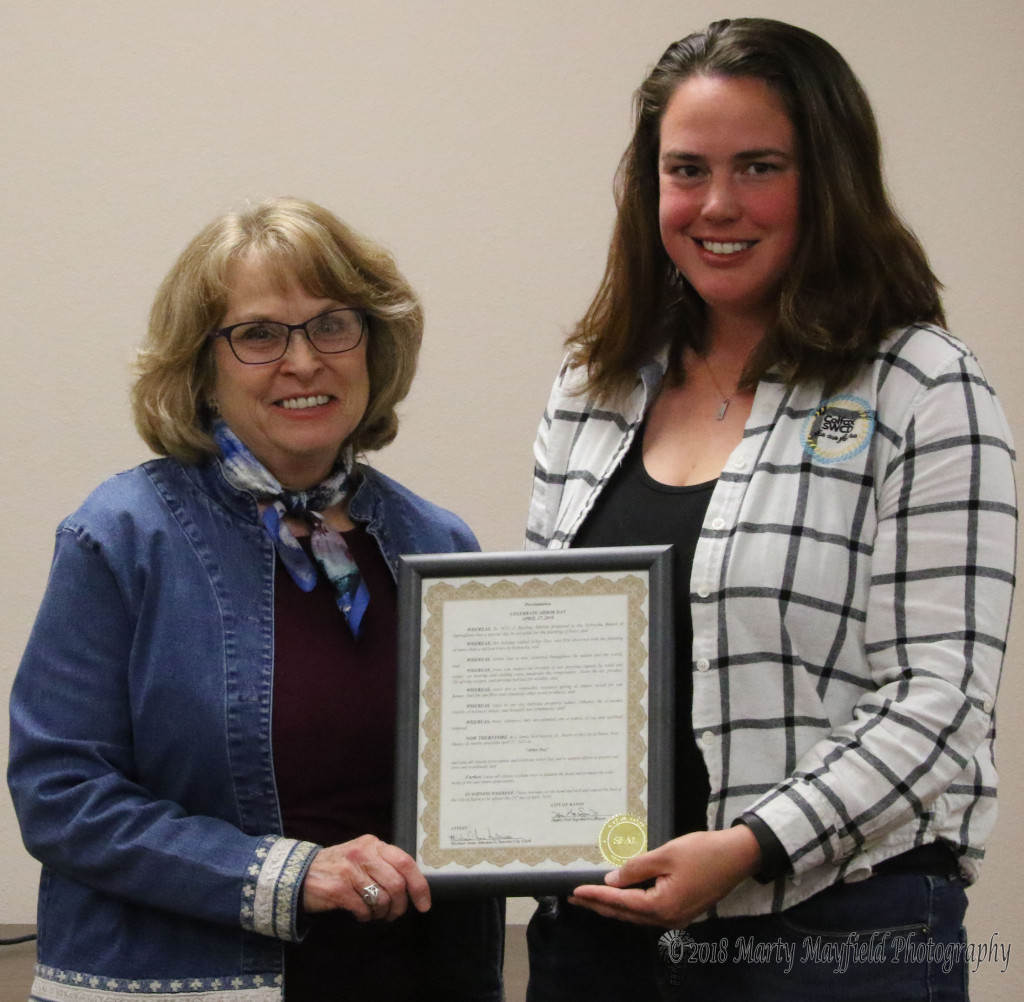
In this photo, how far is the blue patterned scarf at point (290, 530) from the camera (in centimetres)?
166

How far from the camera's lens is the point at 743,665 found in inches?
56.4

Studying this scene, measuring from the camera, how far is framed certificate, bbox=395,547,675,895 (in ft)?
4.80

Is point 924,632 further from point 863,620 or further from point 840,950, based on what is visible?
point 840,950

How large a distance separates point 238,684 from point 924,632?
797 mm

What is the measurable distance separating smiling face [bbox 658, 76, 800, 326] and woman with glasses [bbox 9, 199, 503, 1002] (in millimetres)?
427

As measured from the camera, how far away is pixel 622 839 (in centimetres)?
145

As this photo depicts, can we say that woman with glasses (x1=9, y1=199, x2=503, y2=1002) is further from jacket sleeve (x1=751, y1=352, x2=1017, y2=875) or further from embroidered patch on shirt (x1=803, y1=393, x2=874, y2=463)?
embroidered patch on shirt (x1=803, y1=393, x2=874, y2=463)

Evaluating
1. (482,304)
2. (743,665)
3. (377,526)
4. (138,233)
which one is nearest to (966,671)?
(743,665)

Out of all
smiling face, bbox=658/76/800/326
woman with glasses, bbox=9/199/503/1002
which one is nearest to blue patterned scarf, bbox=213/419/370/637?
woman with glasses, bbox=9/199/503/1002

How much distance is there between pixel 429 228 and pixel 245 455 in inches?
57.3

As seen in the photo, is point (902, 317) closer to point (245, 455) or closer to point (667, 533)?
point (667, 533)

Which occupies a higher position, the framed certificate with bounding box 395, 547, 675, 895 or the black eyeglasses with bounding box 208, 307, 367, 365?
the black eyeglasses with bounding box 208, 307, 367, 365

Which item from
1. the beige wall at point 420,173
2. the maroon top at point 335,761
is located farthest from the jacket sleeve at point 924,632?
the beige wall at point 420,173

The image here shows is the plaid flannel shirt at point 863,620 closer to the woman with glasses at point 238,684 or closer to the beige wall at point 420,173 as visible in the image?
the woman with glasses at point 238,684
